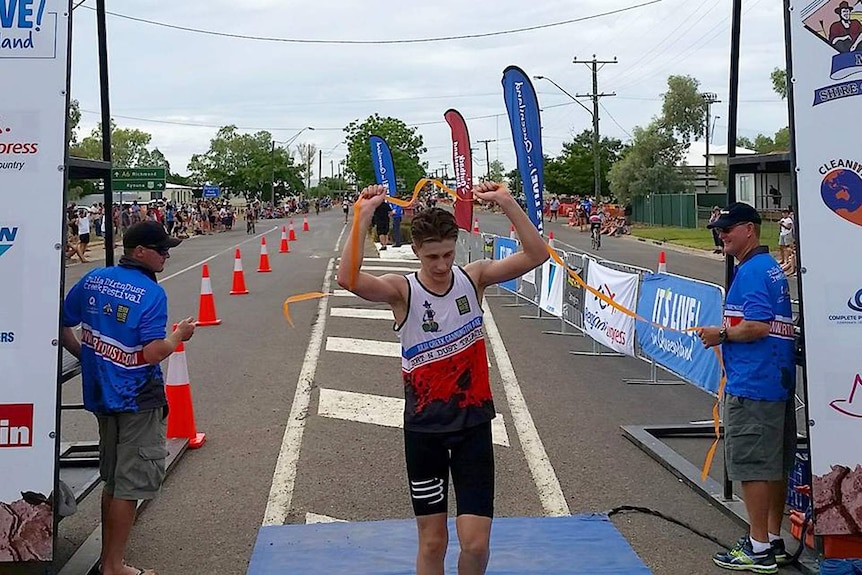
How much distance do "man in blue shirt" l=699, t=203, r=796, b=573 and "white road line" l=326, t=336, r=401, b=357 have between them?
716 centimetres

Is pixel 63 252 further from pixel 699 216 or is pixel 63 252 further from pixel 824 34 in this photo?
pixel 699 216

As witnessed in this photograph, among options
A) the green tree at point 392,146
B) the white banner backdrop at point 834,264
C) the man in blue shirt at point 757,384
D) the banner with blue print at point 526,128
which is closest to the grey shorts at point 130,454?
the man in blue shirt at point 757,384

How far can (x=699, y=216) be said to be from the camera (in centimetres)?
5388

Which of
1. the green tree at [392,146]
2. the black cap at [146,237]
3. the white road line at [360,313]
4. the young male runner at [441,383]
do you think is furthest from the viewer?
the green tree at [392,146]

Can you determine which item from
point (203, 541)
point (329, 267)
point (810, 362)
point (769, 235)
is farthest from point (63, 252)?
point (769, 235)

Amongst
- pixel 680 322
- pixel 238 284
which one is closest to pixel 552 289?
pixel 680 322

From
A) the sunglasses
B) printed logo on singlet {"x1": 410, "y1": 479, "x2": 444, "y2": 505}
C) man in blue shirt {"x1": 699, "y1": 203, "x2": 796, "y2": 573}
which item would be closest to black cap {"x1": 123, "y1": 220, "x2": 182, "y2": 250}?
the sunglasses

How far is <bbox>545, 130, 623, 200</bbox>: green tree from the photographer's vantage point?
85900 mm

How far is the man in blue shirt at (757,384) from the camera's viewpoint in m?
5.07

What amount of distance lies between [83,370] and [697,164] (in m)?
90.8

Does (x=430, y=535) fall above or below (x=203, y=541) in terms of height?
above

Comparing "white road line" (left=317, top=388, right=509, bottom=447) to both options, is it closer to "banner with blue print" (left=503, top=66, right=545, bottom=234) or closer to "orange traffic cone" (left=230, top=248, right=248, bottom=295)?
"banner with blue print" (left=503, top=66, right=545, bottom=234)

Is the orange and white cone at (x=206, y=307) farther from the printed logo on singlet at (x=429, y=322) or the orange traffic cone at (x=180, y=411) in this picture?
the printed logo on singlet at (x=429, y=322)

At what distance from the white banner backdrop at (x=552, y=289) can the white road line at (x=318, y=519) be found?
8227 millimetres
